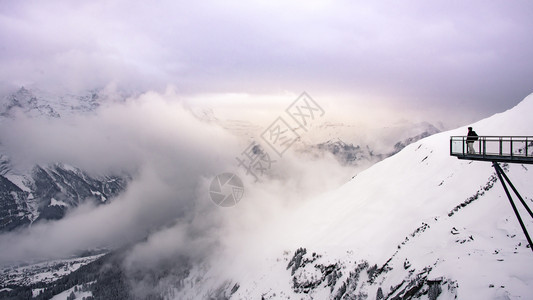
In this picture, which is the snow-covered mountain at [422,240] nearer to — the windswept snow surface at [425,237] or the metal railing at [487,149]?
the windswept snow surface at [425,237]

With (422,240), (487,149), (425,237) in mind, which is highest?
(487,149)

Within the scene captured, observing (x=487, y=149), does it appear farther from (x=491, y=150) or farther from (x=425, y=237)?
(x=425, y=237)

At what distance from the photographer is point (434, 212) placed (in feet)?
111

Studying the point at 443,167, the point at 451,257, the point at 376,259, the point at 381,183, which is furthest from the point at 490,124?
the point at 451,257

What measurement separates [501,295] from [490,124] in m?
36.6

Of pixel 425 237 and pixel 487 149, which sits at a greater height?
pixel 487 149

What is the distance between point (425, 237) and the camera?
2877 centimetres

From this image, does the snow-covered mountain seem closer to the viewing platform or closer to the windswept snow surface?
the windswept snow surface

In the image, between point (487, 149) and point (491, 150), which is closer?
point (491, 150)

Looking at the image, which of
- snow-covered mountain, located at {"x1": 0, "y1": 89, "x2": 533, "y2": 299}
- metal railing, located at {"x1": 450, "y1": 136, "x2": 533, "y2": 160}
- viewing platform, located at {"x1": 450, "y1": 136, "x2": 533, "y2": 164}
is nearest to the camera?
viewing platform, located at {"x1": 450, "y1": 136, "x2": 533, "y2": 164}

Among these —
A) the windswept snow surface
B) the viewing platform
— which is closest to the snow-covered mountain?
the windswept snow surface

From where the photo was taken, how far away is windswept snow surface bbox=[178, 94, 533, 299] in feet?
62.2

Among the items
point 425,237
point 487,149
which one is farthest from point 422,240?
point 487,149

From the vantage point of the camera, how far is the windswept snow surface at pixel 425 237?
1895cm
